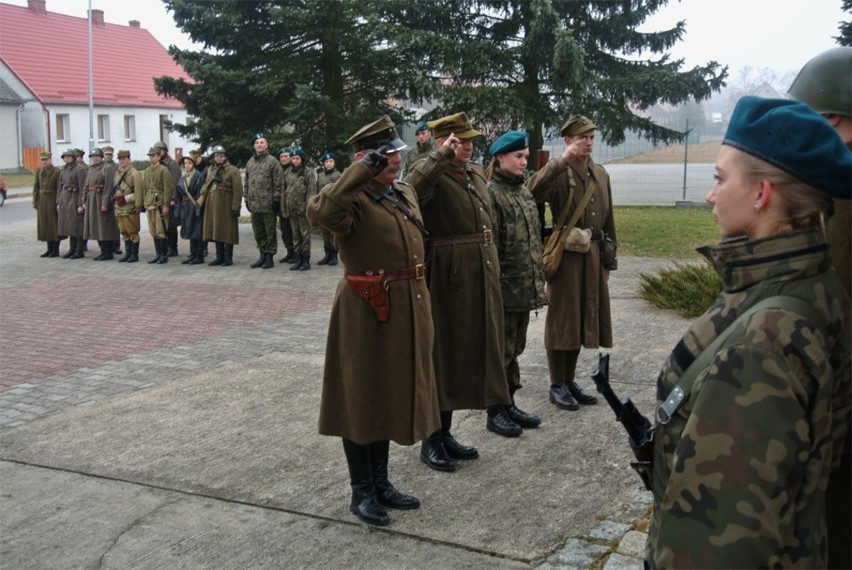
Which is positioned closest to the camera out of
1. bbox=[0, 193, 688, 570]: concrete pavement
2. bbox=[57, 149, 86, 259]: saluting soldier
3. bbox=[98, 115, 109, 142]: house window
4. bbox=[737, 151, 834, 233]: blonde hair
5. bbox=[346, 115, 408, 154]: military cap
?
bbox=[737, 151, 834, 233]: blonde hair

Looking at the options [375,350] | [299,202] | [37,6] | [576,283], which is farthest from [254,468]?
[37,6]

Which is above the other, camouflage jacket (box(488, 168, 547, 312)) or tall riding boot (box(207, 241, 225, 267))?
camouflage jacket (box(488, 168, 547, 312))

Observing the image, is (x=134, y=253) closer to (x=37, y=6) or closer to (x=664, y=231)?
(x=664, y=231)

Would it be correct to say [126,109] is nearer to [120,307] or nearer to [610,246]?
[120,307]

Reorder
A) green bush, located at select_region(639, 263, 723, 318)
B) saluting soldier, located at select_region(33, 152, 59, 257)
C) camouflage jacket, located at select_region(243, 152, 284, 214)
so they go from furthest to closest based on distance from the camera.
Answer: saluting soldier, located at select_region(33, 152, 59, 257)
camouflage jacket, located at select_region(243, 152, 284, 214)
green bush, located at select_region(639, 263, 723, 318)

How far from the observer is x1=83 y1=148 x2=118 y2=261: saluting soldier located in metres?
17.4

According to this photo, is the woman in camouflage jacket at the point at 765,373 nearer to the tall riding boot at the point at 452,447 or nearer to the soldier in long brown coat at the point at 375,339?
the soldier in long brown coat at the point at 375,339

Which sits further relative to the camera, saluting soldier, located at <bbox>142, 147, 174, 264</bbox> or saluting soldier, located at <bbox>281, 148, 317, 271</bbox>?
saluting soldier, located at <bbox>142, 147, 174, 264</bbox>

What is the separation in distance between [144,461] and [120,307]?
664cm

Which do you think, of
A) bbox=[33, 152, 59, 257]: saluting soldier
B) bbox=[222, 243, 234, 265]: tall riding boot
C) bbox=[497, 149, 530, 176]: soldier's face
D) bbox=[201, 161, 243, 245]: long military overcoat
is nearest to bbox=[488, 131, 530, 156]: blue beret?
bbox=[497, 149, 530, 176]: soldier's face

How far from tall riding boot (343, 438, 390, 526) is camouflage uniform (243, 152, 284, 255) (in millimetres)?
11086

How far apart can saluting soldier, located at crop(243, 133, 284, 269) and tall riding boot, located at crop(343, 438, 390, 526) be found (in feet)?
36.4

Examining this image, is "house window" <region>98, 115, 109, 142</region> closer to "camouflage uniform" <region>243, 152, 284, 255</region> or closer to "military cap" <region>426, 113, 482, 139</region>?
"camouflage uniform" <region>243, 152, 284, 255</region>

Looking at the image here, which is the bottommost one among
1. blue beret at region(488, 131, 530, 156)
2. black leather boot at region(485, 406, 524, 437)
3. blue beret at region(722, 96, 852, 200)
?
black leather boot at region(485, 406, 524, 437)
